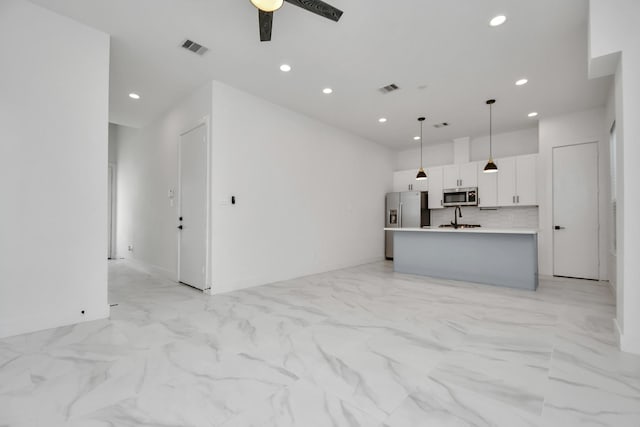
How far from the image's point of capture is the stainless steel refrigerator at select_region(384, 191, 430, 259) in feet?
22.6

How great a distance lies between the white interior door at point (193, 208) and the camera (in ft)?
13.4

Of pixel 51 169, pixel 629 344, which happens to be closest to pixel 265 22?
pixel 51 169

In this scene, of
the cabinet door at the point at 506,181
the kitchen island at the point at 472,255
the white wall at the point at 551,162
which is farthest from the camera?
the cabinet door at the point at 506,181

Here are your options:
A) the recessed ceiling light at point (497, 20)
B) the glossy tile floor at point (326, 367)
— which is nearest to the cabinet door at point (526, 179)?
the glossy tile floor at point (326, 367)

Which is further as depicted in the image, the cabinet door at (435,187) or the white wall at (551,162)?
the cabinet door at (435,187)

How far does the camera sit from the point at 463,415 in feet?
4.93

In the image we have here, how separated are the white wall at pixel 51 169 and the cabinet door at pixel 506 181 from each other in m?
6.79

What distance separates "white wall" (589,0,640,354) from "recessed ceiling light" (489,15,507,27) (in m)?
0.63

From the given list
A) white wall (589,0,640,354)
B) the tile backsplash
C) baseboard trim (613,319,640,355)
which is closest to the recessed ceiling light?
white wall (589,0,640,354)

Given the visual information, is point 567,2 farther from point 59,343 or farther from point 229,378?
point 59,343

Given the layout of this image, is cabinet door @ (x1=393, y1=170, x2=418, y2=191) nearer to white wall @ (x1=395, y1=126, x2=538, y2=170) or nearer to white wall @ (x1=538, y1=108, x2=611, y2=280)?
white wall @ (x1=395, y1=126, x2=538, y2=170)

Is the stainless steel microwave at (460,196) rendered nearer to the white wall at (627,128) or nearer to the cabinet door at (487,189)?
the cabinet door at (487,189)

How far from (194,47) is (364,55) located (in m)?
1.97

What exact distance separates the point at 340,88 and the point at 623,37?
2941 mm
